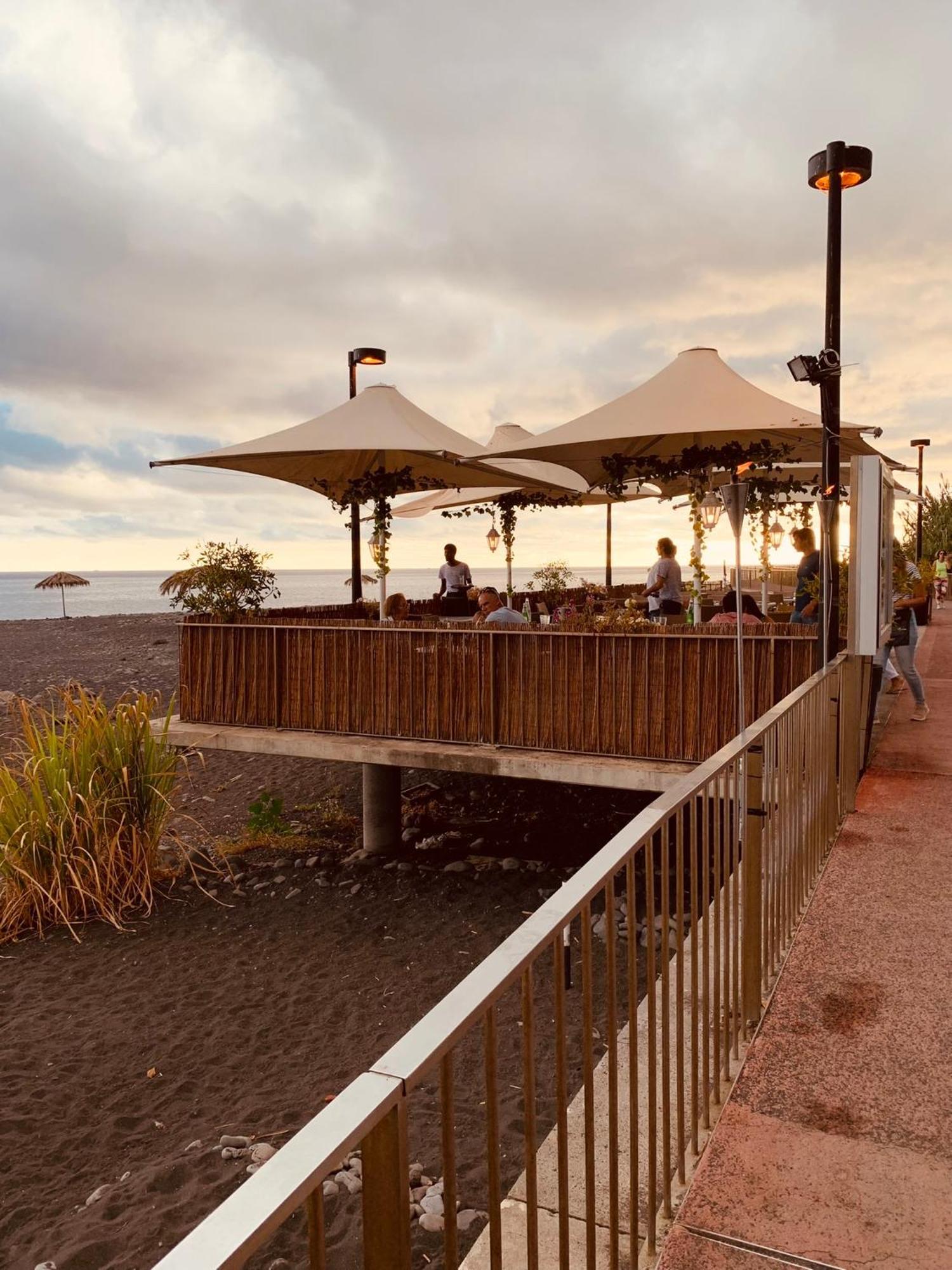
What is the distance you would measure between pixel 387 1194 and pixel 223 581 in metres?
9.32

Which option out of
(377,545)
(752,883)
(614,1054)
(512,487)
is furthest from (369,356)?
(614,1054)

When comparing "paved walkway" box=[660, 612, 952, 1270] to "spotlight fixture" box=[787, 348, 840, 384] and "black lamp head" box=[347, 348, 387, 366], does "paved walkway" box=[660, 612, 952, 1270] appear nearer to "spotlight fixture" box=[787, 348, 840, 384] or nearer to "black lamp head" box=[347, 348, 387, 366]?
"spotlight fixture" box=[787, 348, 840, 384]

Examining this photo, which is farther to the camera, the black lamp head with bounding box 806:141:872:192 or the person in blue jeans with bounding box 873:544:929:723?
the person in blue jeans with bounding box 873:544:929:723

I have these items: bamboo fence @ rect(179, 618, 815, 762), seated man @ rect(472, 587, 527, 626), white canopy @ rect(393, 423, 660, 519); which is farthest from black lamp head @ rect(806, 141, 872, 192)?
seated man @ rect(472, 587, 527, 626)

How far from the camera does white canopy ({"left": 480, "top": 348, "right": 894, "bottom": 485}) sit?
8492 millimetres

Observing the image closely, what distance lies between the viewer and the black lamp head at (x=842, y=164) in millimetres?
6844

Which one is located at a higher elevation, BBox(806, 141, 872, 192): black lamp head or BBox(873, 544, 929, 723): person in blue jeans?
BBox(806, 141, 872, 192): black lamp head

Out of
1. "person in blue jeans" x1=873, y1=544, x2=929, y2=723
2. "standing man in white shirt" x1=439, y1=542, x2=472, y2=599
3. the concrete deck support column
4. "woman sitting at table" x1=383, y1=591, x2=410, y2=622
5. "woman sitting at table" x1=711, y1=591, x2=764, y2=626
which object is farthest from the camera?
"standing man in white shirt" x1=439, y1=542, x2=472, y2=599

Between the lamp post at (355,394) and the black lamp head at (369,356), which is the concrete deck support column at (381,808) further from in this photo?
the black lamp head at (369,356)

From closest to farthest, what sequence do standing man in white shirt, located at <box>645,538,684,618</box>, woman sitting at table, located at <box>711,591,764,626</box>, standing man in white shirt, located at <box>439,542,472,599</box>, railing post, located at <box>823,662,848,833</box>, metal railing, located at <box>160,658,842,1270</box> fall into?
metal railing, located at <box>160,658,842,1270</box>, railing post, located at <box>823,662,848,833</box>, woman sitting at table, located at <box>711,591,764,626</box>, standing man in white shirt, located at <box>645,538,684,618</box>, standing man in white shirt, located at <box>439,542,472,599</box>

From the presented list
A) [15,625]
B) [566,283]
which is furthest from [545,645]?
[15,625]

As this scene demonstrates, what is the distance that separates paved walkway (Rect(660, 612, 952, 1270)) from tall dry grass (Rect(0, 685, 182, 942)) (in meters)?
6.47

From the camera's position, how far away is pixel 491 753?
8.55m

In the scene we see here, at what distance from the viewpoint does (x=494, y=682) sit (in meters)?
8.59
